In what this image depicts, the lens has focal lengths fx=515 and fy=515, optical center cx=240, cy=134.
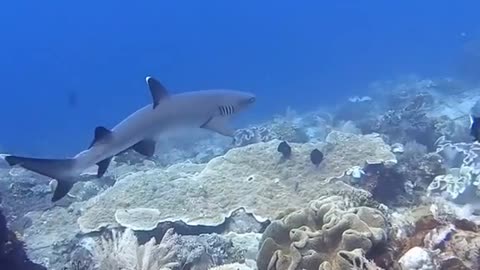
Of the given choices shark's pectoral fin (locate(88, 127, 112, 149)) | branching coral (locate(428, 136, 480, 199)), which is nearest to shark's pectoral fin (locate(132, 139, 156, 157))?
shark's pectoral fin (locate(88, 127, 112, 149))

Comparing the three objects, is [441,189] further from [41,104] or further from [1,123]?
[41,104]

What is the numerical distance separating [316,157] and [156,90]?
13.1 feet

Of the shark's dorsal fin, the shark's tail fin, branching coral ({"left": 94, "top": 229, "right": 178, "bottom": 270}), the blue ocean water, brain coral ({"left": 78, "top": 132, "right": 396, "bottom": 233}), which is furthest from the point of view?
the blue ocean water

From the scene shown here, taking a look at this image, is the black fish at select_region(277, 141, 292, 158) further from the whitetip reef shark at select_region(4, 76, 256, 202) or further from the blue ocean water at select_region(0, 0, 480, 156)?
the blue ocean water at select_region(0, 0, 480, 156)

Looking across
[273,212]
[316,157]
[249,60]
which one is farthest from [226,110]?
[249,60]

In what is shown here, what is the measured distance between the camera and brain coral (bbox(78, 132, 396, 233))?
831 centimetres

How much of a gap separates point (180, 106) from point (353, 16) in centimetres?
16320

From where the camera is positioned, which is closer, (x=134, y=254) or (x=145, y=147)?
(x=134, y=254)

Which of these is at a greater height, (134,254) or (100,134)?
(100,134)

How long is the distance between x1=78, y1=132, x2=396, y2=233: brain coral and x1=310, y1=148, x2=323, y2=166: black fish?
0.34 feet

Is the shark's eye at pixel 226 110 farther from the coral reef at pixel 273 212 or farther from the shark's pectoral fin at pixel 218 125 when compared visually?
the coral reef at pixel 273 212

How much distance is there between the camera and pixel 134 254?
5.76 metres

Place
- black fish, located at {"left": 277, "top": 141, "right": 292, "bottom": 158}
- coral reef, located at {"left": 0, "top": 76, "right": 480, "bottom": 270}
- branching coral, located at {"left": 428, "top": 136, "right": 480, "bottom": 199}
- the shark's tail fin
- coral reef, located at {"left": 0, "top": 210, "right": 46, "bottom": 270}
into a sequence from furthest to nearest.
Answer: black fish, located at {"left": 277, "top": 141, "right": 292, "bottom": 158} → branching coral, located at {"left": 428, "top": 136, "right": 480, "bottom": 199} → coral reef, located at {"left": 0, "top": 210, "right": 46, "bottom": 270} → the shark's tail fin → coral reef, located at {"left": 0, "top": 76, "right": 480, "bottom": 270}

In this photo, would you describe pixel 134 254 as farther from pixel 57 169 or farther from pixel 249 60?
pixel 249 60
